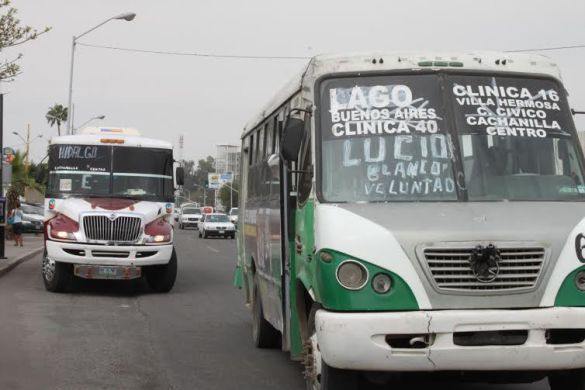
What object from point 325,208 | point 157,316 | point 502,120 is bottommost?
point 157,316

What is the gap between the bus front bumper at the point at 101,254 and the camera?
48.7 feet

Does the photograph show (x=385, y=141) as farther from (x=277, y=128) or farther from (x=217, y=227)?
(x=217, y=227)

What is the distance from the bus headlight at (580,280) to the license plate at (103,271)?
34.8 feet

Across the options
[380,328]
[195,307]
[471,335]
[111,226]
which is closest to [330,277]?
[380,328]

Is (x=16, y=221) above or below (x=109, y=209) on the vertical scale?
below

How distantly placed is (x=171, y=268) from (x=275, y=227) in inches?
329

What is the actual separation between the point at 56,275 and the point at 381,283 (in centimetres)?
1092

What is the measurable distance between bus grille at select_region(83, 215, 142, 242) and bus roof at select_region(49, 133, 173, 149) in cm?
173

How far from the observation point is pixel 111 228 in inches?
589

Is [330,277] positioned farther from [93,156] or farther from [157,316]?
[93,156]

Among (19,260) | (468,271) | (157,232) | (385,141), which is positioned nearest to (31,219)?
(19,260)

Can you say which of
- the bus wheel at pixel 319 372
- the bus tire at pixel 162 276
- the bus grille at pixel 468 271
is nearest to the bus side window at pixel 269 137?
the bus wheel at pixel 319 372

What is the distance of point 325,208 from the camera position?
19.4 feet

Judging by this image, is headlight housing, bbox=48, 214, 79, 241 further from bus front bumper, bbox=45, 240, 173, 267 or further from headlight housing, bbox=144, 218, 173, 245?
headlight housing, bbox=144, 218, 173, 245
